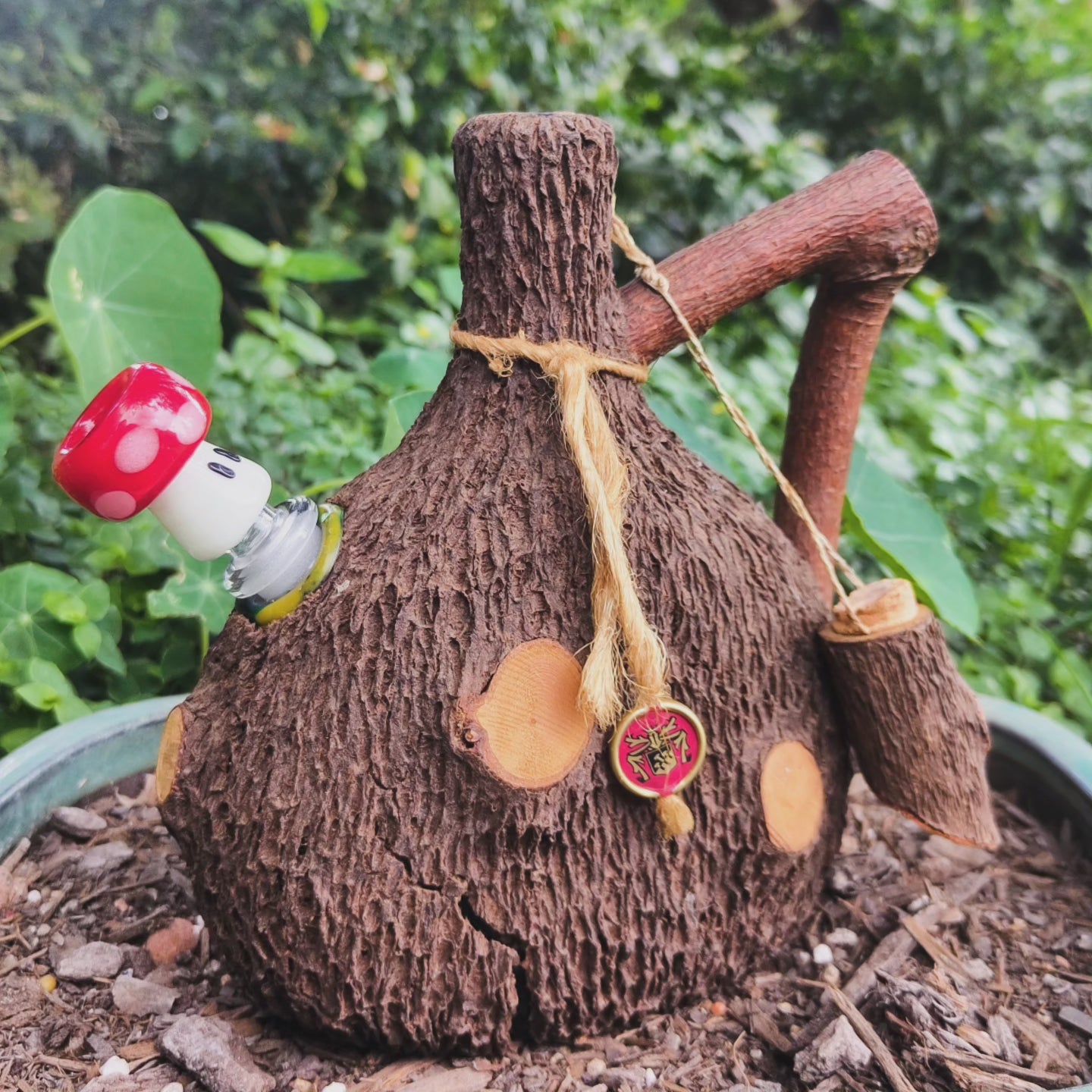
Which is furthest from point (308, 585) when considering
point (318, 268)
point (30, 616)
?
point (318, 268)

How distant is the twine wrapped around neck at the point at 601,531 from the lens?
875mm

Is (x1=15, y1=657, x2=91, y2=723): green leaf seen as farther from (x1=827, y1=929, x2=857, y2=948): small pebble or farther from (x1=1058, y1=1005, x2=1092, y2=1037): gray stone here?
(x1=1058, y1=1005, x2=1092, y2=1037): gray stone

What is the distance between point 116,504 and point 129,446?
0.16ft

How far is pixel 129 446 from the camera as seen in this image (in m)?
0.80

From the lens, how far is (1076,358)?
388 cm

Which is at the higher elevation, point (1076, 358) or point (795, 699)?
point (795, 699)

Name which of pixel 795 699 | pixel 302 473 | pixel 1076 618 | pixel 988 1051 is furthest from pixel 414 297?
pixel 988 1051

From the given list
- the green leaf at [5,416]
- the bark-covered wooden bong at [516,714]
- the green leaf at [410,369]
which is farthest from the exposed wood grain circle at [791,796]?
the green leaf at [5,416]

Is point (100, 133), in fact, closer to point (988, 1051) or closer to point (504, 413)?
point (504, 413)

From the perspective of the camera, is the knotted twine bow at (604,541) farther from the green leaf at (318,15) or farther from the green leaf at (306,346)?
the green leaf at (318,15)

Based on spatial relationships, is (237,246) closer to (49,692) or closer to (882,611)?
(49,692)

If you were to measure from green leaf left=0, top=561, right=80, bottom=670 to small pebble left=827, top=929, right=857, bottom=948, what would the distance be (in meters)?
1.12

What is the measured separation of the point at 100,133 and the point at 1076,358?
3467 millimetres

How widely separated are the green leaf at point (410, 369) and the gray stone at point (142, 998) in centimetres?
97
